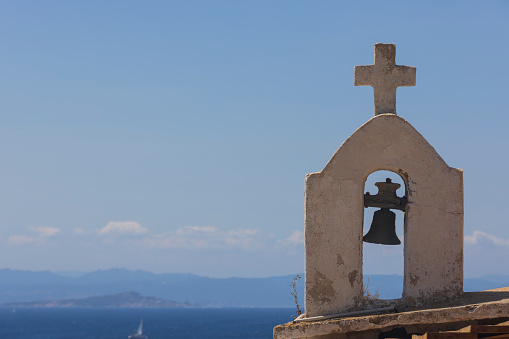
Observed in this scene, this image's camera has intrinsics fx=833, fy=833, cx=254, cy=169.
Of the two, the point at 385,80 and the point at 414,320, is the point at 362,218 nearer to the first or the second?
the point at 414,320

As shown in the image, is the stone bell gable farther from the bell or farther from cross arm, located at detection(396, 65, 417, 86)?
the bell

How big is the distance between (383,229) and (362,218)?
966 millimetres

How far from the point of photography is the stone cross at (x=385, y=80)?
392 inches

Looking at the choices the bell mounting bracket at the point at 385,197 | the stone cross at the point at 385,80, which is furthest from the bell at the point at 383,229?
the stone cross at the point at 385,80

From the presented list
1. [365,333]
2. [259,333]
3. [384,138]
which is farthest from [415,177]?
[259,333]

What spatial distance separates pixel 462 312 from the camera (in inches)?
348

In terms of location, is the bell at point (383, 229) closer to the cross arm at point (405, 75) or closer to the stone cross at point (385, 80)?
the stone cross at point (385, 80)

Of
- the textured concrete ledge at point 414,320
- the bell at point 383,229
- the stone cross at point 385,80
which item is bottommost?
the textured concrete ledge at point 414,320

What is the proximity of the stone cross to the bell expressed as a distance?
1409mm

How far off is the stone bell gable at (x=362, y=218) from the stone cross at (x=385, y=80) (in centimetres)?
25

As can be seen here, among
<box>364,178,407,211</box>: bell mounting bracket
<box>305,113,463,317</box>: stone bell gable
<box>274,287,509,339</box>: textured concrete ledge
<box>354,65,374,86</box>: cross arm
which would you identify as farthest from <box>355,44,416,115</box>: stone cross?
<box>274,287,509,339</box>: textured concrete ledge

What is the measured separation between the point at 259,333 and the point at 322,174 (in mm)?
127857

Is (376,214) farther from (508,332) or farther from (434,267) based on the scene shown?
(508,332)

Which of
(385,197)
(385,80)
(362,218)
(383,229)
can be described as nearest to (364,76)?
(385,80)
